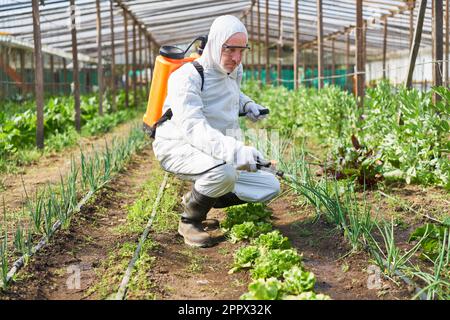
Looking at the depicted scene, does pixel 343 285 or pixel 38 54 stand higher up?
pixel 38 54

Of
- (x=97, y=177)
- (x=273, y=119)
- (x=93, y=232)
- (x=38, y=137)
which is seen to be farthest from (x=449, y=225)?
(x=273, y=119)

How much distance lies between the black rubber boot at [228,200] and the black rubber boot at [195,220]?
0.59 feet

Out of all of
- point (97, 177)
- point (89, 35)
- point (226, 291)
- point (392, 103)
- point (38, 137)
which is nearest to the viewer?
point (226, 291)

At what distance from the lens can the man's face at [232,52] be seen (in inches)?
138

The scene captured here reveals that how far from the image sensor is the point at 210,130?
11.0 feet

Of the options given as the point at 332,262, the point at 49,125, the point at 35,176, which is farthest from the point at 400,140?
the point at 49,125

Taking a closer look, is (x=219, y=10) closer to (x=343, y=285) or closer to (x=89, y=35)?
(x=89, y=35)

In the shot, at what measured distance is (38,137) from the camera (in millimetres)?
7672

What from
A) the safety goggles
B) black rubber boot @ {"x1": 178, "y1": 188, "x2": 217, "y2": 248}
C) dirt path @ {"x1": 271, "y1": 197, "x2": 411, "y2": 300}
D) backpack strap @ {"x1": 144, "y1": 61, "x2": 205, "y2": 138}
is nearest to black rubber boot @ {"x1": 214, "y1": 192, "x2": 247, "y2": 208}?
black rubber boot @ {"x1": 178, "y1": 188, "x2": 217, "y2": 248}

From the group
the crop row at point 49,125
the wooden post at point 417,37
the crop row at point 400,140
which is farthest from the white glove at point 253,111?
the crop row at point 49,125

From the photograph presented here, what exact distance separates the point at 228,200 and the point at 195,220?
295 millimetres

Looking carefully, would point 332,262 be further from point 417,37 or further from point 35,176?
point 35,176

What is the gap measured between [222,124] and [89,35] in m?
15.2

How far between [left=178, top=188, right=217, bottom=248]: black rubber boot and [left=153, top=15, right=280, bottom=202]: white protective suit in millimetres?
106
